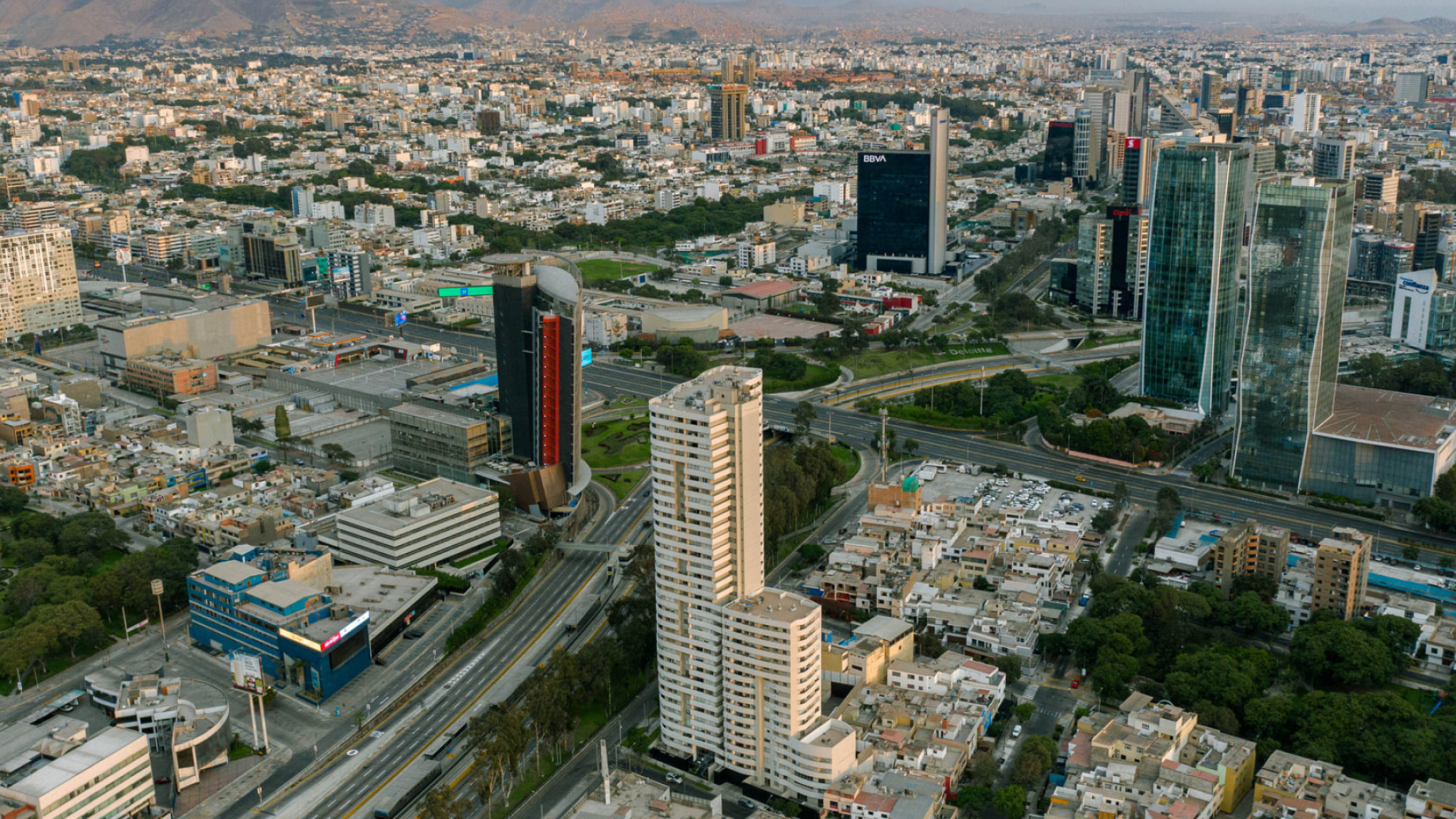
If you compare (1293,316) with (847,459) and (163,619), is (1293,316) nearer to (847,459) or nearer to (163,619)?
(847,459)

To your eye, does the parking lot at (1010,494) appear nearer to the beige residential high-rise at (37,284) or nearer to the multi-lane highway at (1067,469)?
the multi-lane highway at (1067,469)

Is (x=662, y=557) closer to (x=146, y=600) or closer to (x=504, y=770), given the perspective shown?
(x=504, y=770)

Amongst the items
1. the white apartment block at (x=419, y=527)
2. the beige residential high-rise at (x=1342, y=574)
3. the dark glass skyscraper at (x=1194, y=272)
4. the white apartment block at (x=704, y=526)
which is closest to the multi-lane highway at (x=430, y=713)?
the white apartment block at (x=419, y=527)

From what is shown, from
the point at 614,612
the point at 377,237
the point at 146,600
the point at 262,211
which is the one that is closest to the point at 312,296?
the point at 377,237

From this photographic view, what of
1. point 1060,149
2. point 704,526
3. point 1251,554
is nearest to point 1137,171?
point 1060,149

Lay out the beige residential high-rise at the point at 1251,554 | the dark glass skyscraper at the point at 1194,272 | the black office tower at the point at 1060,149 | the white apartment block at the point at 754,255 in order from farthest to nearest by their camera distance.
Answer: the black office tower at the point at 1060,149 < the white apartment block at the point at 754,255 < the dark glass skyscraper at the point at 1194,272 < the beige residential high-rise at the point at 1251,554

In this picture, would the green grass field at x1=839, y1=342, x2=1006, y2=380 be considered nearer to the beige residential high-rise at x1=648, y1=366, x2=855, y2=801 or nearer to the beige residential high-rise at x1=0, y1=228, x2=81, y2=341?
the beige residential high-rise at x1=648, y1=366, x2=855, y2=801
